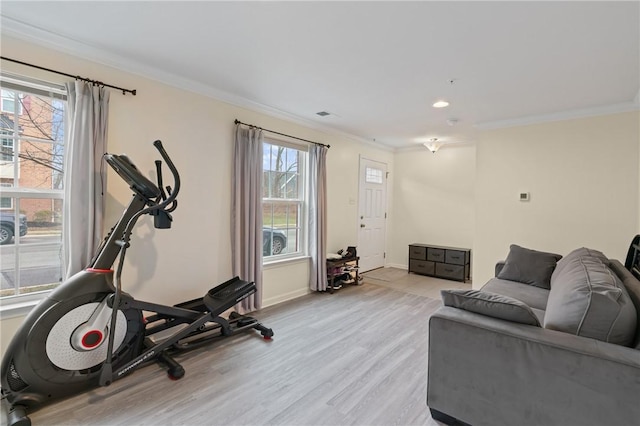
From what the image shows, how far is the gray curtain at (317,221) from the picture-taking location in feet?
14.7

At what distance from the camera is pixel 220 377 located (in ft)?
7.72

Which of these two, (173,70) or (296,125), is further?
(296,125)

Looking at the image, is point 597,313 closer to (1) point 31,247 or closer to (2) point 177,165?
(2) point 177,165

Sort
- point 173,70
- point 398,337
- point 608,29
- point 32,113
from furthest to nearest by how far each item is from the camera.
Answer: point 398,337, point 173,70, point 32,113, point 608,29

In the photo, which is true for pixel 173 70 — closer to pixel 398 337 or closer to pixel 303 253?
pixel 303 253

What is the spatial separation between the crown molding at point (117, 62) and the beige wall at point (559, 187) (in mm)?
2970

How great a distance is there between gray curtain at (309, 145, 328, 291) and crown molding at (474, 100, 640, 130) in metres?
2.31

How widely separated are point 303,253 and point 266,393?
247 centimetres

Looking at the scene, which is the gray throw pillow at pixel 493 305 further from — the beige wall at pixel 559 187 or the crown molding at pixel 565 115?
the crown molding at pixel 565 115

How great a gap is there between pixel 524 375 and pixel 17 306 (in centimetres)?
325

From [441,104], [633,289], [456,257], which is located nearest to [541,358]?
[633,289]

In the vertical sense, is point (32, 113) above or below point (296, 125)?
below

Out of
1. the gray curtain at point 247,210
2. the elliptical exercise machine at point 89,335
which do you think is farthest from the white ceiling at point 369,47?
the elliptical exercise machine at point 89,335

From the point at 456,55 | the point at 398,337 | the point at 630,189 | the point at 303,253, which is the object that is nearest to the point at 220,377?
the point at 398,337
